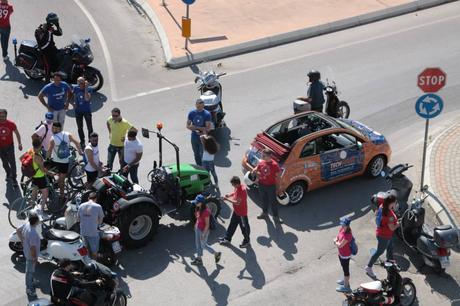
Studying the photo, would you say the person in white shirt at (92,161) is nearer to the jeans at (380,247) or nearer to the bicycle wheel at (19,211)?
the bicycle wheel at (19,211)

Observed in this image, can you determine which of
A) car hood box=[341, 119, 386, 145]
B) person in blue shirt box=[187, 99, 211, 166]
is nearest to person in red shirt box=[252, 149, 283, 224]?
person in blue shirt box=[187, 99, 211, 166]

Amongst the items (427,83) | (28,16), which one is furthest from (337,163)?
(28,16)

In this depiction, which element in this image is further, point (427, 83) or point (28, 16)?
point (28, 16)

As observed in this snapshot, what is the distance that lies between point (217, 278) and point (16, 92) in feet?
30.6

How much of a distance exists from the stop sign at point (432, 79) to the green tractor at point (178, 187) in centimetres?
456

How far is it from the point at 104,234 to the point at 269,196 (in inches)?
136

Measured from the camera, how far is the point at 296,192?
46.5 feet

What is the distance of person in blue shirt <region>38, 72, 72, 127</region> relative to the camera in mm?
15938

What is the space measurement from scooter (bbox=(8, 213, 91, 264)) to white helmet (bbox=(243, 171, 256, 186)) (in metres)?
3.99

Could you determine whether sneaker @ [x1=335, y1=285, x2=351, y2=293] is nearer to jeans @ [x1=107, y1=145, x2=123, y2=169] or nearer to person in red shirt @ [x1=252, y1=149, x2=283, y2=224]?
person in red shirt @ [x1=252, y1=149, x2=283, y2=224]

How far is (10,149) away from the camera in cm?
1421

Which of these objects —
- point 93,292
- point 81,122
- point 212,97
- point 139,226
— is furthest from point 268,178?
point 81,122

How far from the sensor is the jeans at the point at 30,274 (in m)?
11.0

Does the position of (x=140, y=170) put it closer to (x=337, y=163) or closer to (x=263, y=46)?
(x=337, y=163)
